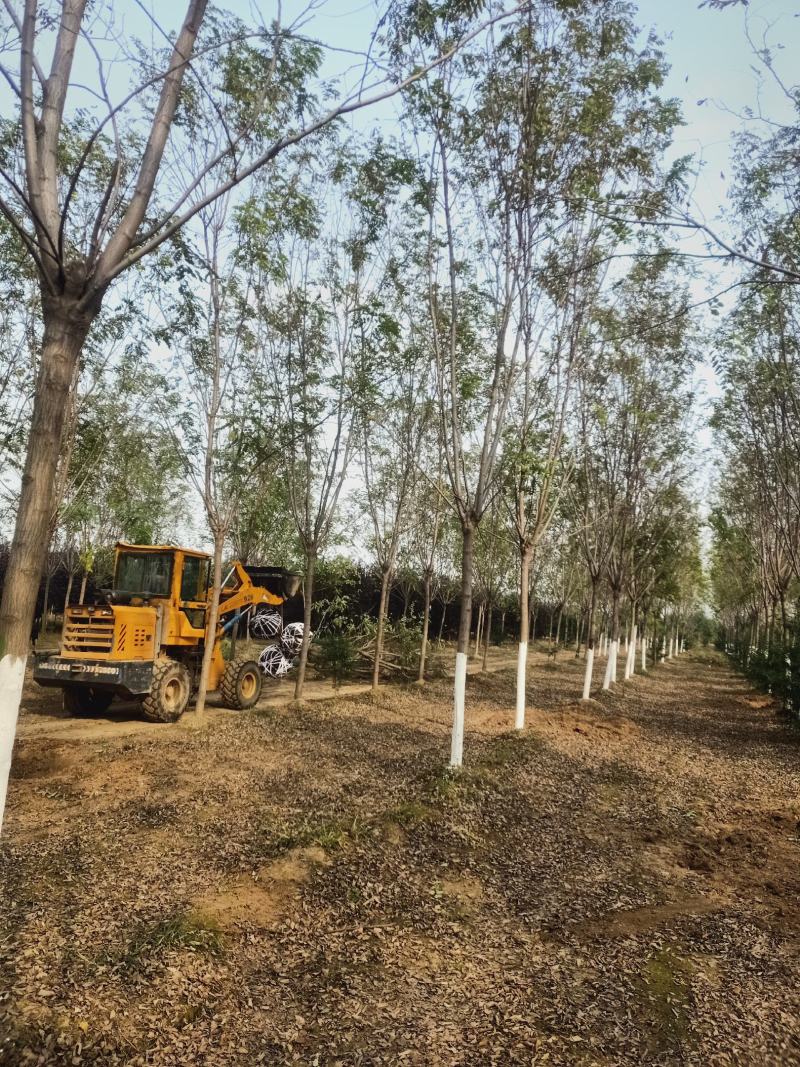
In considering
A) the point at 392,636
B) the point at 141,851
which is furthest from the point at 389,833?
the point at 392,636

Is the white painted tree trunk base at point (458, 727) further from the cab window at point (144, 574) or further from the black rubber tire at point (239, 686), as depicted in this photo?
the cab window at point (144, 574)

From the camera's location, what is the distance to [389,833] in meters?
6.57

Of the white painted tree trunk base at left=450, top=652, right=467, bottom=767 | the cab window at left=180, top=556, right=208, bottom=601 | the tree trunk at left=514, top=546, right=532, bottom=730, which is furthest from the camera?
the cab window at left=180, top=556, right=208, bottom=601

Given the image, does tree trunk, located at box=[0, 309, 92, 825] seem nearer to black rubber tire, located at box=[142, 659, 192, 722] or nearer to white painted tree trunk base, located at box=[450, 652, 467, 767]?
white painted tree trunk base, located at box=[450, 652, 467, 767]

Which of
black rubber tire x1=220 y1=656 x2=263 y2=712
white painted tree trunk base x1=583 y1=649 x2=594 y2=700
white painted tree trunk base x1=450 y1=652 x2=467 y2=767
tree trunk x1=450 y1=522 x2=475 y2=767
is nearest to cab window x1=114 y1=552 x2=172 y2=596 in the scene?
black rubber tire x1=220 y1=656 x2=263 y2=712

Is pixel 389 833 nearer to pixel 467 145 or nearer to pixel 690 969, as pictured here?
pixel 690 969

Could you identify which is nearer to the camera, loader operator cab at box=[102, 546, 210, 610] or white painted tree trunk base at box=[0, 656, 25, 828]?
white painted tree trunk base at box=[0, 656, 25, 828]

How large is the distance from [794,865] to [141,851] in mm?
6089

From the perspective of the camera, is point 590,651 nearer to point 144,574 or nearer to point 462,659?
point 462,659

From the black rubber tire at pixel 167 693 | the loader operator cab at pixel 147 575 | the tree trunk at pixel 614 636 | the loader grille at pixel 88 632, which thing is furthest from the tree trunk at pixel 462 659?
the tree trunk at pixel 614 636

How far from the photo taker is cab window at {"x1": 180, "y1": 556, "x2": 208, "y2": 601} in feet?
42.2

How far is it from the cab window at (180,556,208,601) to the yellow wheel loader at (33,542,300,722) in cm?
2

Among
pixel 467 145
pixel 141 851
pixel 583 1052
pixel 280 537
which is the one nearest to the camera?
pixel 583 1052

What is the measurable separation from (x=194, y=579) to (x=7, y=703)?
10.0m
